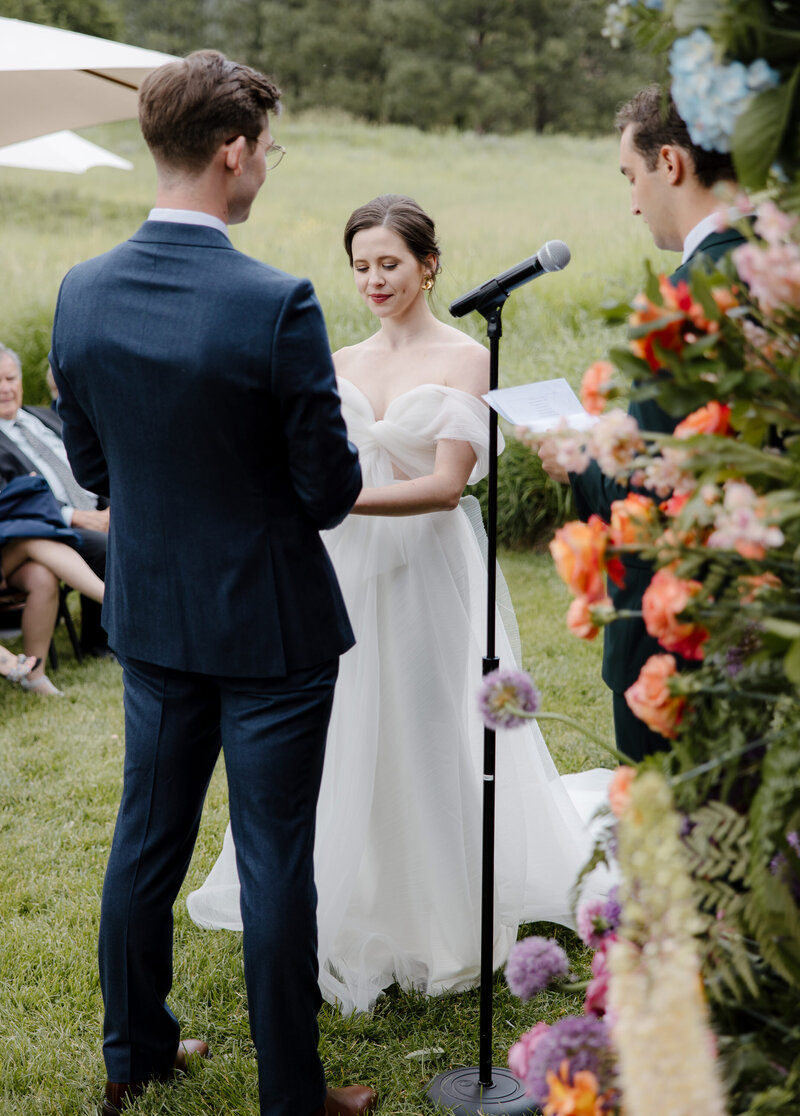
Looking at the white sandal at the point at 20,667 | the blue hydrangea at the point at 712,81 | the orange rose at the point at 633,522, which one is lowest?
the white sandal at the point at 20,667

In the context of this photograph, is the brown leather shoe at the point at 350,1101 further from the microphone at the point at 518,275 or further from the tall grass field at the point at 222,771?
the microphone at the point at 518,275

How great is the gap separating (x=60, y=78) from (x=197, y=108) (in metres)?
3.87

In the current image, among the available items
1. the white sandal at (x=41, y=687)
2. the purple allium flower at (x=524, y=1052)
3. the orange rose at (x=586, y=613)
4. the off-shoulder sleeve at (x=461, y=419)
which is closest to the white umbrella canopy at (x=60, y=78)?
the white sandal at (x=41, y=687)

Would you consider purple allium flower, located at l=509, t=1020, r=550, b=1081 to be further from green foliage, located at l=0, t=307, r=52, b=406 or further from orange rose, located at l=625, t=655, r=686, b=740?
green foliage, located at l=0, t=307, r=52, b=406

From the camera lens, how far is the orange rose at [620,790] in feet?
3.97

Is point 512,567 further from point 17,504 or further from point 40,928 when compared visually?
point 40,928

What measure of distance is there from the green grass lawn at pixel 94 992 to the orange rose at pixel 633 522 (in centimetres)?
178

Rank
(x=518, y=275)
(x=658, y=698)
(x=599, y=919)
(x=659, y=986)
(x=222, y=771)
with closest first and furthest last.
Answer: (x=659, y=986) < (x=658, y=698) < (x=599, y=919) < (x=518, y=275) < (x=222, y=771)

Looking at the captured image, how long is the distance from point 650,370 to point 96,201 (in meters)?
Answer: 15.7

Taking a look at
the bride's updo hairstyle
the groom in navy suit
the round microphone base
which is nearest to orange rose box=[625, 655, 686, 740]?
the groom in navy suit

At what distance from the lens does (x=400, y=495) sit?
107 inches

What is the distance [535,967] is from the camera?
4.65ft

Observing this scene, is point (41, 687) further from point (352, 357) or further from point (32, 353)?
point (32, 353)

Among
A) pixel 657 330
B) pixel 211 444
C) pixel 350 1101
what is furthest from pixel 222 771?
pixel 657 330
